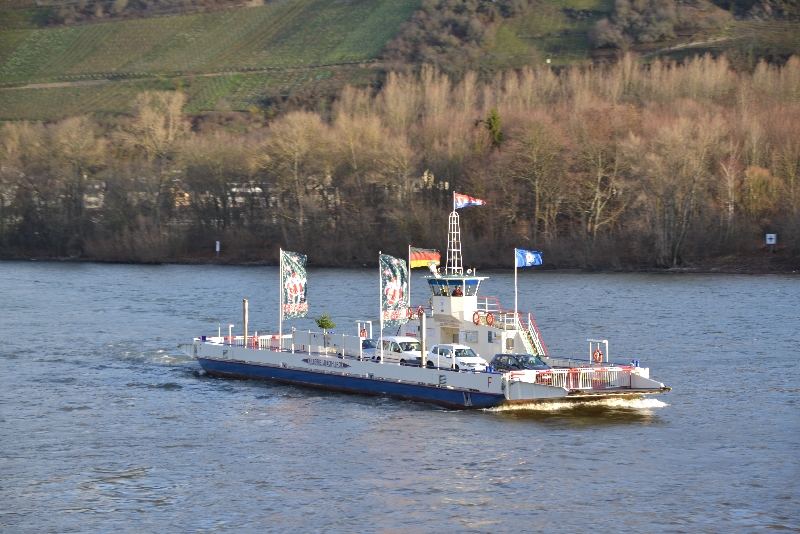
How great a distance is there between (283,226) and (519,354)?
83448 millimetres

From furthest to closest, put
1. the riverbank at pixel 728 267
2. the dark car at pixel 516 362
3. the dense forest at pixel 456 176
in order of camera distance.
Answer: the dense forest at pixel 456 176, the riverbank at pixel 728 267, the dark car at pixel 516 362

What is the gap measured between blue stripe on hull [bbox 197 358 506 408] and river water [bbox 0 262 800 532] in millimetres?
494

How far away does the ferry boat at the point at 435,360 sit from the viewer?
45125 mm

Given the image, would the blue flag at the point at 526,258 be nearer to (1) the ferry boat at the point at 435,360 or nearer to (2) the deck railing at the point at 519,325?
(2) the deck railing at the point at 519,325

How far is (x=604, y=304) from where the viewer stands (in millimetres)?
84688

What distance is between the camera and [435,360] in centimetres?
4847

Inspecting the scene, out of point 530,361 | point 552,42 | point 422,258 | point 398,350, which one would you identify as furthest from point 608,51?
point 530,361

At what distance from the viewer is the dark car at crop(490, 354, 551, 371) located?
154 feet

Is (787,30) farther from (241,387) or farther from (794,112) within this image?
(241,387)

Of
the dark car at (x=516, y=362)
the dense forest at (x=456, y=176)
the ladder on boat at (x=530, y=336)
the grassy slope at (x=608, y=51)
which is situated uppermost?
the grassy slope at (x=608, y=51)

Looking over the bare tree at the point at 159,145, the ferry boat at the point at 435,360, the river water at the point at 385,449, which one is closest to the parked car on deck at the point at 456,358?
the ferry boat at the point at 435,360

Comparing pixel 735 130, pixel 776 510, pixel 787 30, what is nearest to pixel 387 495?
pixel 776 510

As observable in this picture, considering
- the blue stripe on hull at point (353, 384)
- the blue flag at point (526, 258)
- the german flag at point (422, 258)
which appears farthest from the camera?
the german flag at point (422, 258)

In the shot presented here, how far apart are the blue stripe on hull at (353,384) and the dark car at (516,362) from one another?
6.96 feet
